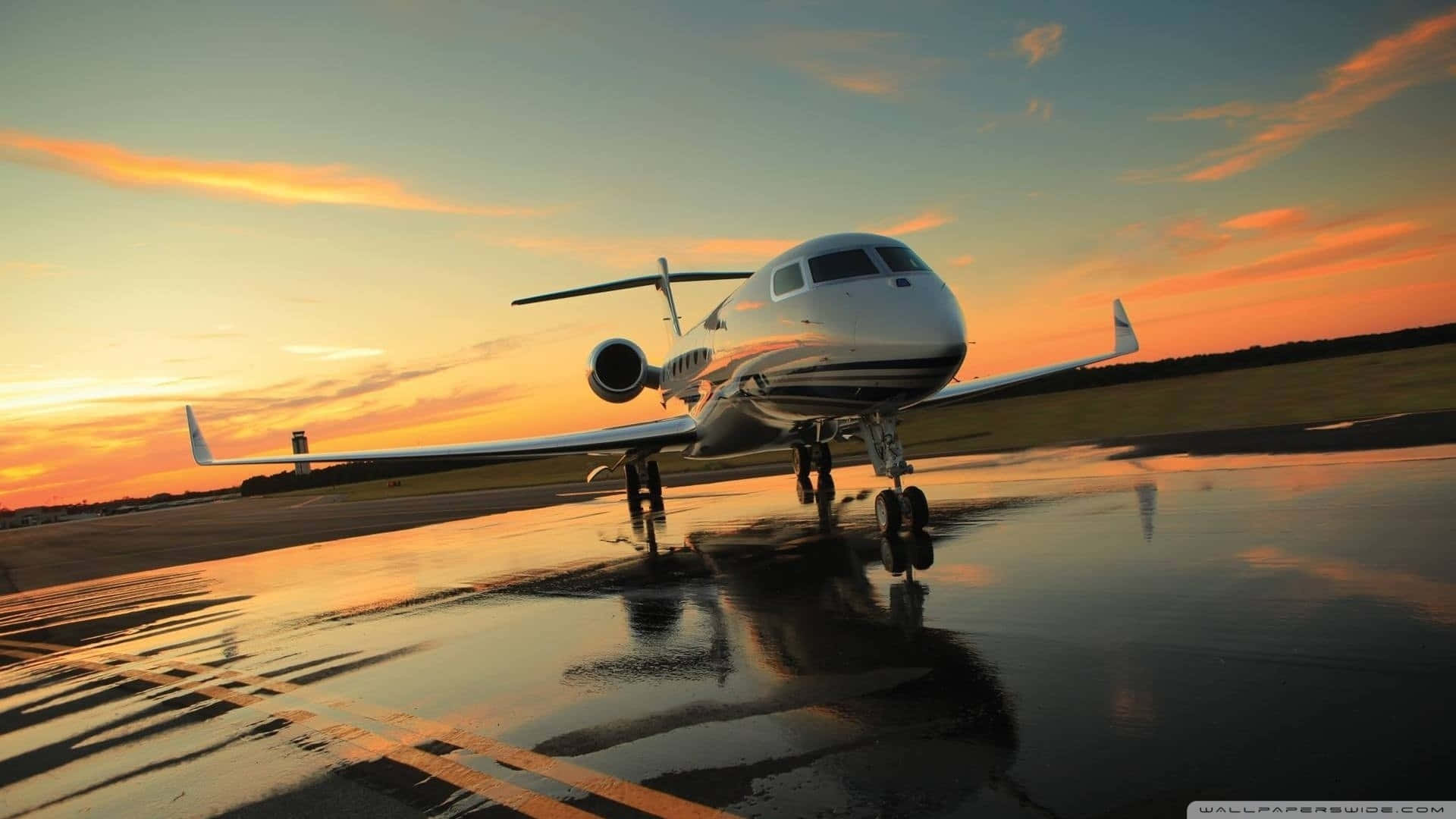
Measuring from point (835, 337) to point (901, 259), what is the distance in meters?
1.34

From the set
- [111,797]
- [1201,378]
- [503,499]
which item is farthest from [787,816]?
[1201,378]

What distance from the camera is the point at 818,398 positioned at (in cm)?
1184

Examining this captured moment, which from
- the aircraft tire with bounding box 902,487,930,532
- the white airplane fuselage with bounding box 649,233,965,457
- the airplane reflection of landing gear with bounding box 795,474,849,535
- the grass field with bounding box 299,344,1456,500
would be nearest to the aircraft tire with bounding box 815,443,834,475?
the airplane reflection of landing gear with bounding box 795,474,849,535

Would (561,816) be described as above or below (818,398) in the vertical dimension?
below

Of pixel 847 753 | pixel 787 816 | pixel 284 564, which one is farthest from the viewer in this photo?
pixel 284 564

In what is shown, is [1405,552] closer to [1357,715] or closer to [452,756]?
[1357,715]

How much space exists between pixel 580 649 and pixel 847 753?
10.8 ft

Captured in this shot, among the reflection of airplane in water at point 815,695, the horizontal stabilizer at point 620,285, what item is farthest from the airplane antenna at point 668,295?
the reflection of airplane in water at point 815,695

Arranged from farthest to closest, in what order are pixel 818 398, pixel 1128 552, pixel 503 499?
pixel 503 499, pixel 818 398, pixel 1128 552

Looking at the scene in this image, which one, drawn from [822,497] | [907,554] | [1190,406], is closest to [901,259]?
[907,554]

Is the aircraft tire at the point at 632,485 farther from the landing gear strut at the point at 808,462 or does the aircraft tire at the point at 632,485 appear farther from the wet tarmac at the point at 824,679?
the wet tarmac at the point at 824,679

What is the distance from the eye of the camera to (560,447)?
18453 mm

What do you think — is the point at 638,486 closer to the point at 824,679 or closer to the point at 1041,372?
the point at 1041,372

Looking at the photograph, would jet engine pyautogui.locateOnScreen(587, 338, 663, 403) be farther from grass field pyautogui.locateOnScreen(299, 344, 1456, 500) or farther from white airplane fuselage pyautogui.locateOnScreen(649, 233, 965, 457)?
white airplane fuselage pyautogui.locateOnScreen(649, 233, 965, 457)
